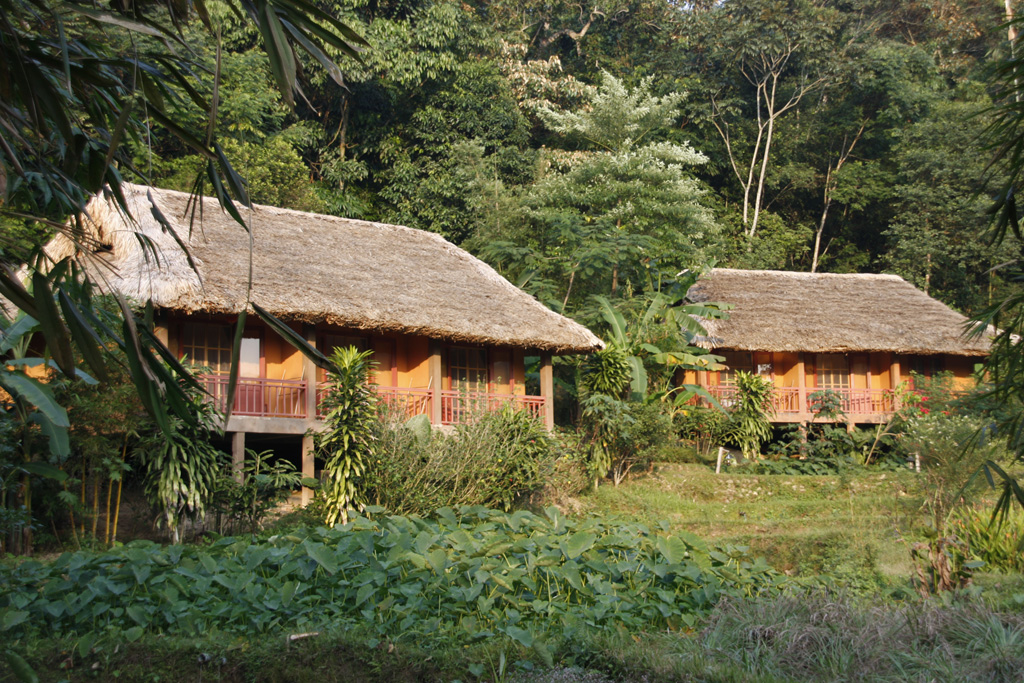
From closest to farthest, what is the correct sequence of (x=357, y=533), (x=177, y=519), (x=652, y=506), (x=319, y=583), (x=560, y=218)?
(x=319, y=583)
(x=357, y=533)
(x=177, y=519)
(x=652, y=506)
(x=560, y=218)

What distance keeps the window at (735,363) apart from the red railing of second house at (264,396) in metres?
10.0

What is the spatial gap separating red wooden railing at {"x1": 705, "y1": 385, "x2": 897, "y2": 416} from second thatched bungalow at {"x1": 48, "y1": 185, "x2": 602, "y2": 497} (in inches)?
184

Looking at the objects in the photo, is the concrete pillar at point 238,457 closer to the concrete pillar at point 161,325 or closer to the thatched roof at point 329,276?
the concrete pillar at point 161,325

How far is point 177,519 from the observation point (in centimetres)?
879

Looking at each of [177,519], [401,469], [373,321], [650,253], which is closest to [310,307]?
[373,321]

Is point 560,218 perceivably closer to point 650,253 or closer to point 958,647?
point 650,253

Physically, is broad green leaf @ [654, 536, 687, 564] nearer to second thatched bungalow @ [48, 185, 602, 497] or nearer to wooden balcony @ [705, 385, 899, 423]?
second thatched bungalow @ [48, 185, 602, 497]

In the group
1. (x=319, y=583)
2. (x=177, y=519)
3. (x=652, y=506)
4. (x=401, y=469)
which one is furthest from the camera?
(x=652, y=506)

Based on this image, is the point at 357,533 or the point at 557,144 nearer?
the point at 357,533

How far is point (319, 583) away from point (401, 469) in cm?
456

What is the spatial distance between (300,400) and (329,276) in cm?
174

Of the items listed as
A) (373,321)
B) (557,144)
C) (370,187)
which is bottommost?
(373,321)

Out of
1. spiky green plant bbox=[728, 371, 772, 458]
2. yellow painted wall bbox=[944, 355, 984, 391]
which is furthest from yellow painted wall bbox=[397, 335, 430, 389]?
yellow painted wall bbox=[944, 355, 984, 391]

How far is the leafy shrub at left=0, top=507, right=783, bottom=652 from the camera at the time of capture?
497cm
